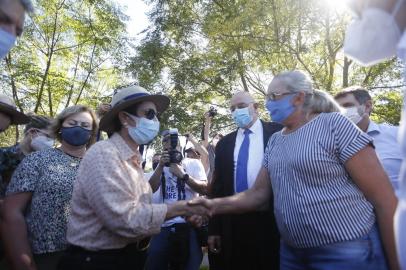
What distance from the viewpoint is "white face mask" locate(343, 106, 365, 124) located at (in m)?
3.90

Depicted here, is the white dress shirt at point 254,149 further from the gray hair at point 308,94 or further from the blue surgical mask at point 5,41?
the blue surgical mask at point 5,41

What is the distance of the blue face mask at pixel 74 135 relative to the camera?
3.75 m

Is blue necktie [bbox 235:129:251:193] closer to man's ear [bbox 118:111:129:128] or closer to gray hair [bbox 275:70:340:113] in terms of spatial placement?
gray hair [bbox 275:70:340:113]

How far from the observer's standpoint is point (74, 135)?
3.76 m

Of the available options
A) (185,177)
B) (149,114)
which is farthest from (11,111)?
(185,177)

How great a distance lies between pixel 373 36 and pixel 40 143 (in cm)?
386

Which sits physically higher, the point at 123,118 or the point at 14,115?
the point at 14,115

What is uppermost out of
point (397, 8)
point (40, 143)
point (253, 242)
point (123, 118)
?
point (397, 8)

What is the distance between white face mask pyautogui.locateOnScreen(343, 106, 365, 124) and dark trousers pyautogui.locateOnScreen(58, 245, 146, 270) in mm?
2298

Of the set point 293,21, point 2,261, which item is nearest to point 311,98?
point 2,261

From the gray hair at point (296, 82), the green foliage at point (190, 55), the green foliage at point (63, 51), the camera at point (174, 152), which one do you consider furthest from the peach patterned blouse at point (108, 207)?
the green foliage at point (63, 51)

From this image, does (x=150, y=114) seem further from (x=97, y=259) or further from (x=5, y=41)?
(x=5, y=41)

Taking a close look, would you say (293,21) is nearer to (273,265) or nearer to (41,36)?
(273,265)

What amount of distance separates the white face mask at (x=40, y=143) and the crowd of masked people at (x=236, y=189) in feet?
0.05
